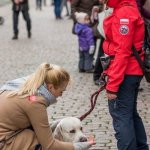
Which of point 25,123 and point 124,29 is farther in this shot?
point 124,29

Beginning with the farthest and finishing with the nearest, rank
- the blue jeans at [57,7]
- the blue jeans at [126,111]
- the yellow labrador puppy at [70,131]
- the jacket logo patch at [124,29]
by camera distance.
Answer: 1. the blue jeans at [57,7]
2. the blue jeans at [126,111]
3. the yellow labrador puppy at [70,131]
4. the jacket logo patch at [124,29]

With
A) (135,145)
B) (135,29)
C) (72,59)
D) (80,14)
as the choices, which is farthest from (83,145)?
(72,59)

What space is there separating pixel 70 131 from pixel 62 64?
6.90 m

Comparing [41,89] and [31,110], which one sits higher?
[41,89]

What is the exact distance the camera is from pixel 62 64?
1164 centimetres

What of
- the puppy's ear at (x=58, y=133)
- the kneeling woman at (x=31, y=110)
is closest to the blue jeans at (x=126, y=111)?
the puppy's ear at (x=58, y=133)

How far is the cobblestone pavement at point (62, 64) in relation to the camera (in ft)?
22.7

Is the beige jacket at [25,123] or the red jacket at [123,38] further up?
the red jacket at [123,38]

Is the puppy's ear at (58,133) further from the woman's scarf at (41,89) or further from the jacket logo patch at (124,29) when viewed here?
the jacket logo patch at (124,29)

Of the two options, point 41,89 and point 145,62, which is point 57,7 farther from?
point 41,89

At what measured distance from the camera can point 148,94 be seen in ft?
28.2

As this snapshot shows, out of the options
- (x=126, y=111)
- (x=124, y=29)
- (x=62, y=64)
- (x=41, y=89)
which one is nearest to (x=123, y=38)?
(x=124, y=29)

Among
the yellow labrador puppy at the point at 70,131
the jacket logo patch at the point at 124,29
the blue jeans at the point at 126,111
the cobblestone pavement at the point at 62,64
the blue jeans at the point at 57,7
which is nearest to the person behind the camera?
the jacket logo patch at the point at 124,29

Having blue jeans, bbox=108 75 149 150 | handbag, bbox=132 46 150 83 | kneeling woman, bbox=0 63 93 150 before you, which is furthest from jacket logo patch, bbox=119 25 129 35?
kneeling woman, bbox=0 63 93 150
